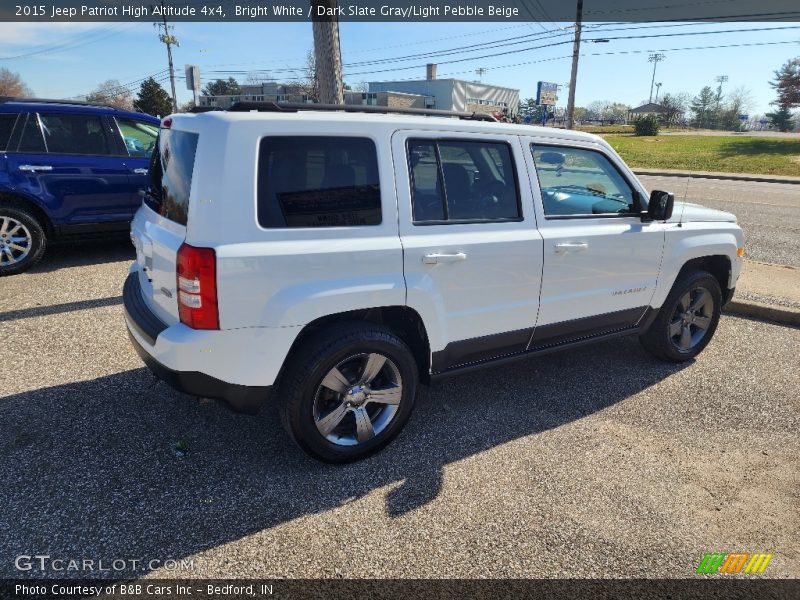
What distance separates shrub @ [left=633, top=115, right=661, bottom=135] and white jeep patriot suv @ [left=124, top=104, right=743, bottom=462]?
54.7 meters

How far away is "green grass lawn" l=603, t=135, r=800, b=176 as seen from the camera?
27.7 metres

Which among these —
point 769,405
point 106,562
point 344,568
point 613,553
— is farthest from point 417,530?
point 769,405

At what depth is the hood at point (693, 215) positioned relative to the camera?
415 centimetres

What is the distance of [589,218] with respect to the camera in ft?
12.2

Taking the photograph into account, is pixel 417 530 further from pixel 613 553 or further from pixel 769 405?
pixel 769 405

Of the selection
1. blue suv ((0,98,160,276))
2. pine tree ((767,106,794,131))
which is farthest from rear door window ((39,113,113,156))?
pine tree ((767,106,794,131))

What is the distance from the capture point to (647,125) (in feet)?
170

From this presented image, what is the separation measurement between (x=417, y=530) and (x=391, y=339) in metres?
0.99

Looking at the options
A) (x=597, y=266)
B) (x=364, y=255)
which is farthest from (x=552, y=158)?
(x=364, y=255)

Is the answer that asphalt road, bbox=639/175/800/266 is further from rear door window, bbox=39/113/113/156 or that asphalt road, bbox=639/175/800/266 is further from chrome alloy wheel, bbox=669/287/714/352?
rear door window, bbox=39/113/113/156

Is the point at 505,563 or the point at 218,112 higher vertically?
the point at 218,112

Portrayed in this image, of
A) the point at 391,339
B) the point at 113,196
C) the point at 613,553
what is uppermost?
the point at 113,196

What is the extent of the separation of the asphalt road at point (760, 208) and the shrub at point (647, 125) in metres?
32.2

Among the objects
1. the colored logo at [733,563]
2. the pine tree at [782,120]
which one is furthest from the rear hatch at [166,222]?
the pine tree at [782,120]
